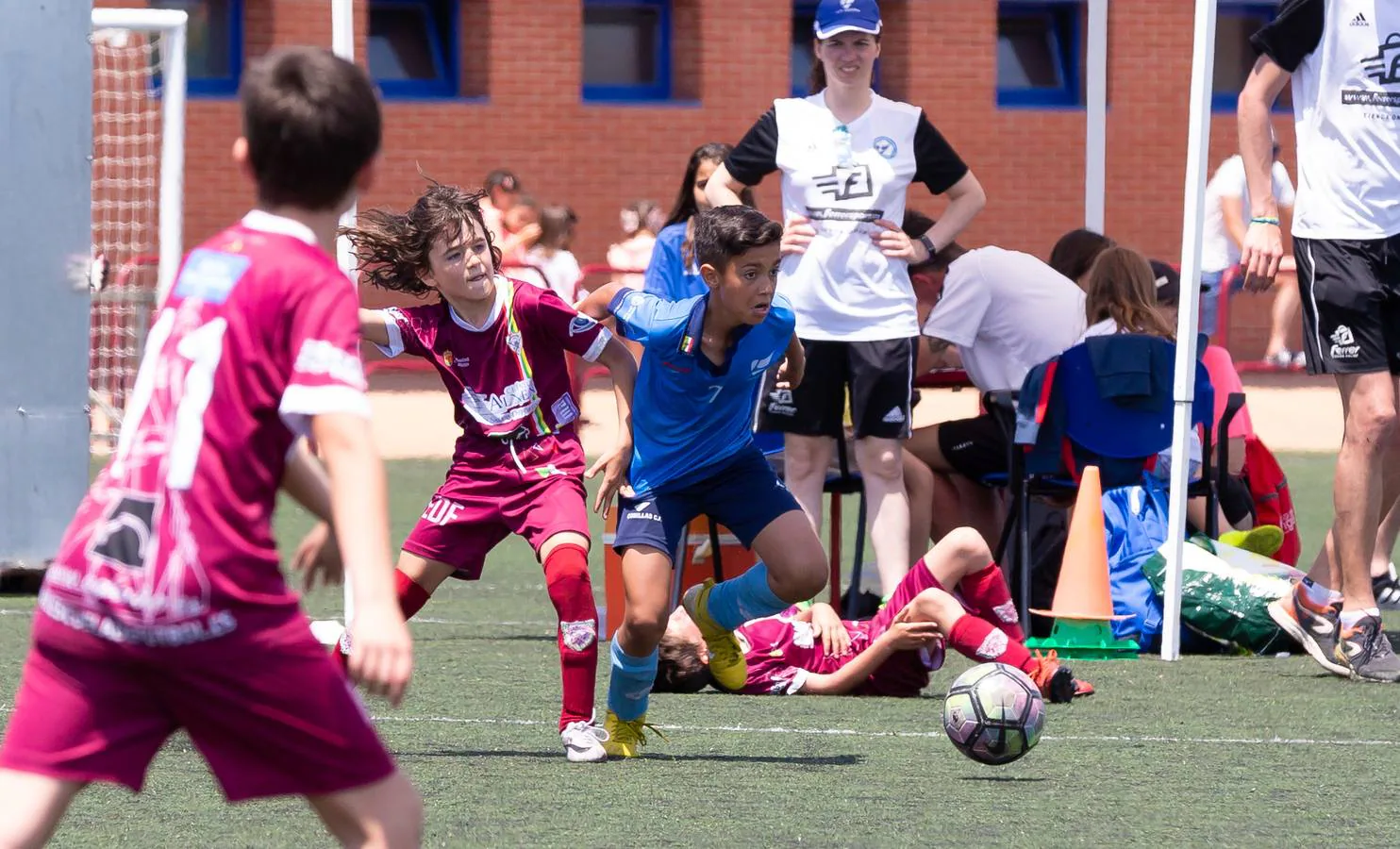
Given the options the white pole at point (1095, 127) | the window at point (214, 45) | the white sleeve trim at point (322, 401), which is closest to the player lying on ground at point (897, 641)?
the white pole at point (1095, 127)

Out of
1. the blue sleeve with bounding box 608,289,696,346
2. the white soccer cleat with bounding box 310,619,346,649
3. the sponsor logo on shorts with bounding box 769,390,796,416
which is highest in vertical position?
the blue sleeve with bounding box 608,289,696,346

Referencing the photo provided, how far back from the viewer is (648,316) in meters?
6.16

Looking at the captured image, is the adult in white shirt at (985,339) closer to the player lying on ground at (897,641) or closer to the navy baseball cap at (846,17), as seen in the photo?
the navy baseball cap at (846,17)

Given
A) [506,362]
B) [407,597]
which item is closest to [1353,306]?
[506,362]

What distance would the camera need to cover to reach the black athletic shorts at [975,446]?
336 inches

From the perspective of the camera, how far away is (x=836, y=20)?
8.10 m

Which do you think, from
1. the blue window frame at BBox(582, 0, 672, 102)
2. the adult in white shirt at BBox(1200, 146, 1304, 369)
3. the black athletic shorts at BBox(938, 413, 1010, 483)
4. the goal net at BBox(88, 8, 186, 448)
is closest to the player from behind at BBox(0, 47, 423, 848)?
the black athletic shorts at BBox(938, 413, 1010, 483)

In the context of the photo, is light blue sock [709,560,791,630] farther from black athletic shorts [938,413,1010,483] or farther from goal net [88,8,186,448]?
goal net [88,8,186,448]

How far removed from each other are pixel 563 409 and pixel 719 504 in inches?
19.1

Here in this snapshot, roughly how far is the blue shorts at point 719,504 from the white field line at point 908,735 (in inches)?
19.7

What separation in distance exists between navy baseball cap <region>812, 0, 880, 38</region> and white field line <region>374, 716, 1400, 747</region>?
2.90 metres

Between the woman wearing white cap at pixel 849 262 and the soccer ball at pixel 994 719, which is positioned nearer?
the soccer ball at pixel 994 719

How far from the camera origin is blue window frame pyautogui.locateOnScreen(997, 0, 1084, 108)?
81.6ft

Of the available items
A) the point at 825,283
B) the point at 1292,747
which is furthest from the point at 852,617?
the point at 1292,747
